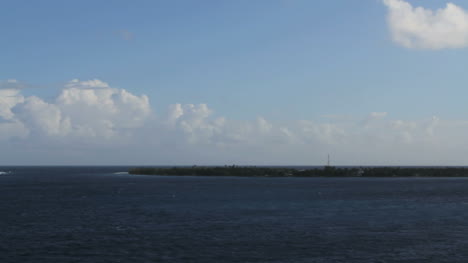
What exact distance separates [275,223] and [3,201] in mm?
52819

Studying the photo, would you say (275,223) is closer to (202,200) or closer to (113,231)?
(113,231)

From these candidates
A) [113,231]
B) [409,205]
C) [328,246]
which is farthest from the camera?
[409,205]

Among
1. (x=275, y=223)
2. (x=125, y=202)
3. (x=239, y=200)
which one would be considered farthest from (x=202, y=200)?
(x=275, y=223)

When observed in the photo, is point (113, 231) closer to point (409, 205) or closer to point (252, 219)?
point (252, 219)

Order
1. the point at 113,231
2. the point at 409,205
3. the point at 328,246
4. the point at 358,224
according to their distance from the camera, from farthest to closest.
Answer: the point at 409,205 < the point at 358,224 < the point at 113,231 < the point at 328,246

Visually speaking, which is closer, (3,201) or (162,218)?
(162,218)

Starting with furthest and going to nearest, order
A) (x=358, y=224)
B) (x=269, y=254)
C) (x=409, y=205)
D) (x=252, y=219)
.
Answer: (x=409, y=205) → (x=252, y=219) → (x=358, y=224) → (x=269, y=254)

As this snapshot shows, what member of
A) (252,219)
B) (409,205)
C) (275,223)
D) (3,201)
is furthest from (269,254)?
(3,201)

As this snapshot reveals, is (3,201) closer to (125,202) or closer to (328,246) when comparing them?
(125,202)

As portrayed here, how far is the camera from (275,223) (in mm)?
55812

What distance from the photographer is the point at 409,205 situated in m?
76.1

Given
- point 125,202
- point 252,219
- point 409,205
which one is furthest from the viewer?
point 125,202

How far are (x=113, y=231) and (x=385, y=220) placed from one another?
99.3 feet

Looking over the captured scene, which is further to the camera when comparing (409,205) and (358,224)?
(409,205)
